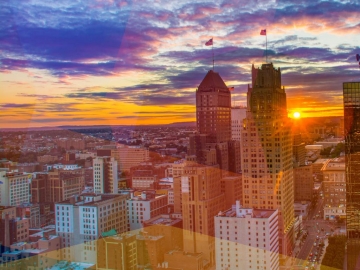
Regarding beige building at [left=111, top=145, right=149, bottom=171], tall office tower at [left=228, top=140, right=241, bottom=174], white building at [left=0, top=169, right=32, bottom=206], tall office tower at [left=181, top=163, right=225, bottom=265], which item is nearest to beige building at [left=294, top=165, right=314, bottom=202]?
tall office tower at [left=228, top=140, right=241, bottom=174]

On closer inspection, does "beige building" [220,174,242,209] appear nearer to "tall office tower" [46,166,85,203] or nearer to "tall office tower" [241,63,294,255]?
"tall office tower" [241,63,294,255]

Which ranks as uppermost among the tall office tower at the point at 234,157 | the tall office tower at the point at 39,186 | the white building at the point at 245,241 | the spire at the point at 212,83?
the spire at the point at 212,83

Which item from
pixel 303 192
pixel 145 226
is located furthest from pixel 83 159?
pixel 303 192

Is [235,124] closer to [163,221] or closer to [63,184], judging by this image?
[63,184]

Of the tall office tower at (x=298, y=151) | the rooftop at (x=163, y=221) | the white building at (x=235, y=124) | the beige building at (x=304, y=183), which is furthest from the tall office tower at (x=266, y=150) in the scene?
the tall office tower at (x=298, y=151)

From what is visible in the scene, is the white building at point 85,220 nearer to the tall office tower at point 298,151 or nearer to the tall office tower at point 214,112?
the tall office tower at point 214,112
